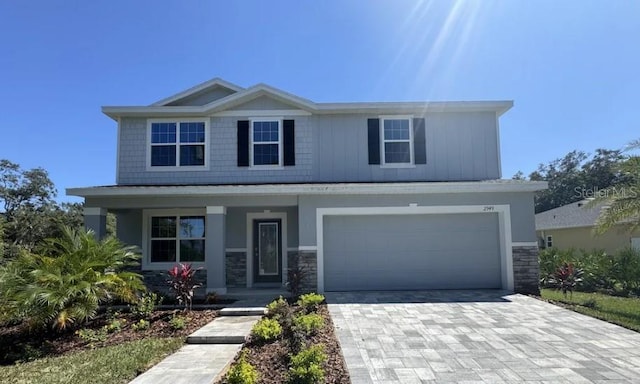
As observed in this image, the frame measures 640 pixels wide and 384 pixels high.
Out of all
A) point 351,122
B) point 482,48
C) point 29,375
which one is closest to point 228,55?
point 351,122

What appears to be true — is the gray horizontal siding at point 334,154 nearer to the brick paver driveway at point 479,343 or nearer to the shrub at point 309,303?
the brick paver driveway at point 479,343

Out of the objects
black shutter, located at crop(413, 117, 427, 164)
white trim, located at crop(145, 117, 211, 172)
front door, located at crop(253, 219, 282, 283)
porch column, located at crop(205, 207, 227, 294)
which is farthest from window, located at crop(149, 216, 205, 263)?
black shutter, located at crop(413, 117, 427, 164)

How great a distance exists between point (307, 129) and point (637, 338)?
9.77 meters

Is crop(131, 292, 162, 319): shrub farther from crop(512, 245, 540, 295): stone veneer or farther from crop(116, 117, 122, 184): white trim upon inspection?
crop(512, 245, 540, 295): stone veneer

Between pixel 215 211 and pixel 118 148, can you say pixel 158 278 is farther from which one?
pixel 118 148

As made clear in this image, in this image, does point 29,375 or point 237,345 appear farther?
point 237,345

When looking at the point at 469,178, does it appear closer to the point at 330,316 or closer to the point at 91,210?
the point at 330,316

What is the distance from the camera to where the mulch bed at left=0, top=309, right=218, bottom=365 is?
7.29m

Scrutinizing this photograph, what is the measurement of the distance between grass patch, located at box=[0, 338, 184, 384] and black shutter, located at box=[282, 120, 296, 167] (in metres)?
7.12

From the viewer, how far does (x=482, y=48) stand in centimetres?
1072

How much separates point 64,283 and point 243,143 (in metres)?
6.77

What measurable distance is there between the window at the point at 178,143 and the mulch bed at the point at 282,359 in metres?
7.90

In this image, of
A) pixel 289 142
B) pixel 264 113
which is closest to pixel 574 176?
pixel 289 142

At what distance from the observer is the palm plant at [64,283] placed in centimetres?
770
